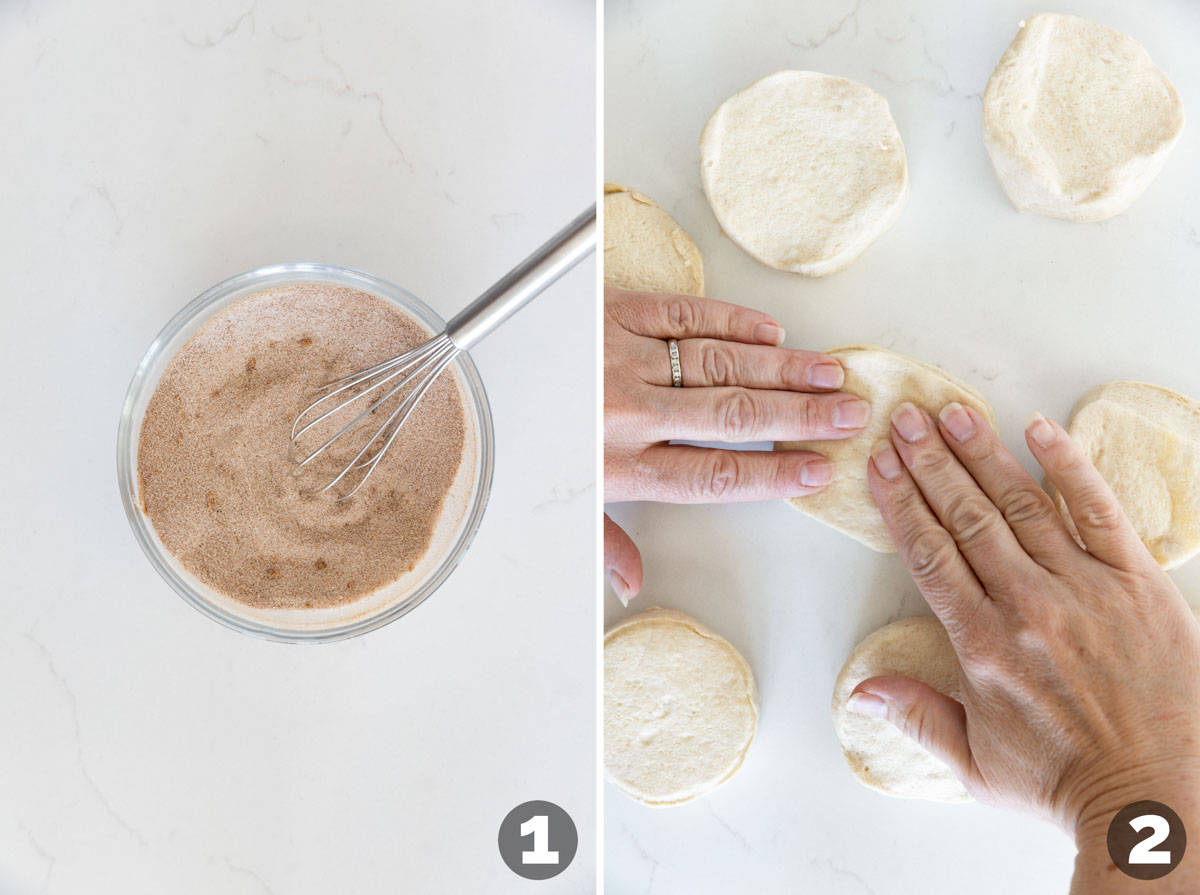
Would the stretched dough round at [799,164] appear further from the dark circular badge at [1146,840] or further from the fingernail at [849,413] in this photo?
the dark circular badge at [1146,840]

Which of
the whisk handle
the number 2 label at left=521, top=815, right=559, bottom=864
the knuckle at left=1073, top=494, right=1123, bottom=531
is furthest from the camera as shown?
the number 2 label at left=521, top=815, right=559, bottom=864

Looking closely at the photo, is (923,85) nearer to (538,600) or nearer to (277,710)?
(538,600)

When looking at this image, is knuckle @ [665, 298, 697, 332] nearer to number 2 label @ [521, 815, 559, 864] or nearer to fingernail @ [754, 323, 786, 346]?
fingernail @ [754, 323, 786, 346]

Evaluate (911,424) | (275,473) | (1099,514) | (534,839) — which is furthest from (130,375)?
(1099,514)

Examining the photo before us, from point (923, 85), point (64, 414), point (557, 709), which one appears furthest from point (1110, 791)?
point (64, 414)

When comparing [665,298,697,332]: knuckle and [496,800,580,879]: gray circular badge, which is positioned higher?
[665,298,697,332]: knuckle

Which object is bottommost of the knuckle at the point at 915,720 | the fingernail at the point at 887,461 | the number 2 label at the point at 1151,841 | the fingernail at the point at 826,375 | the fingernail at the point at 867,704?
the number 2 label at the point at 1151,841

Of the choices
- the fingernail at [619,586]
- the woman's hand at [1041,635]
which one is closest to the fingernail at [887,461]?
the woman's hand at [1041,635]

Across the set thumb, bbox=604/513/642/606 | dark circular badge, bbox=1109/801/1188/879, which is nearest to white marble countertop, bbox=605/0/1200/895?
thumb, bbox=604/513/642/606
